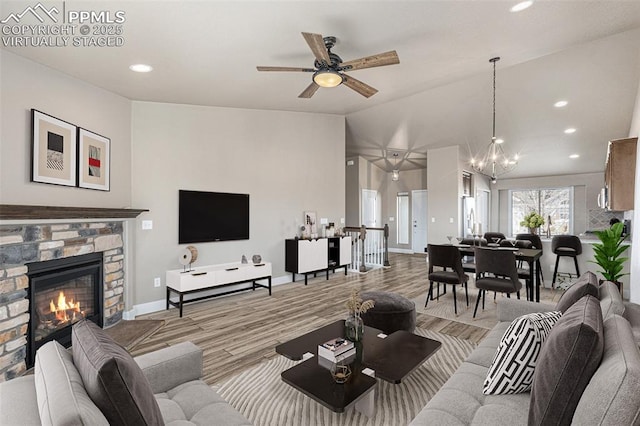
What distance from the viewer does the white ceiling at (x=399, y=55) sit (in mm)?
2490

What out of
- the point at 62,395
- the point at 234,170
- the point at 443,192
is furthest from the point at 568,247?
the point at 62,395

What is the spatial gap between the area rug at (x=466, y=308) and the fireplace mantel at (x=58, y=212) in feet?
12.9

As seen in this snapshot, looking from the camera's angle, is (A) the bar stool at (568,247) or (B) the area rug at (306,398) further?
(A) the bar stool at (568,247)

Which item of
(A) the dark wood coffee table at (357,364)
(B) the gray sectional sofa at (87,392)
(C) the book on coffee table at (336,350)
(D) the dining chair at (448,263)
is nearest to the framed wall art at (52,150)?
(B) the gray sectional sofa at (87,392)

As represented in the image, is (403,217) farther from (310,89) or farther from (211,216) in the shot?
(310,89)

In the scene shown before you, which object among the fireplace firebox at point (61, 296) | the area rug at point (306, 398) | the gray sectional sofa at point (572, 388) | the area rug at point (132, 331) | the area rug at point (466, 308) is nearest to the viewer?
the gray sectional sofa at point (572, 388)

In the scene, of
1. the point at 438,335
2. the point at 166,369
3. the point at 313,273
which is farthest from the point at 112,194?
the point at 438,335

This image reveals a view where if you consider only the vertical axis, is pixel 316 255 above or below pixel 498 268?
below

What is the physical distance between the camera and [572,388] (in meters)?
1.09

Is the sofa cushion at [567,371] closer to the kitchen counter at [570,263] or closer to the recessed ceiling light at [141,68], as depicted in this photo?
the recessed ceiling light at [141,68]

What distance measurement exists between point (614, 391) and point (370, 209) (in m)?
8.54

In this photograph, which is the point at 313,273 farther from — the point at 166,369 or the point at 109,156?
the point at 166,369

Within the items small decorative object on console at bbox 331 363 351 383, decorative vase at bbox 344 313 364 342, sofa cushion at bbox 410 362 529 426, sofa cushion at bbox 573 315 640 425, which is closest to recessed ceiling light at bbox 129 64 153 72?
decorative vase at bbox 344 313 364 342

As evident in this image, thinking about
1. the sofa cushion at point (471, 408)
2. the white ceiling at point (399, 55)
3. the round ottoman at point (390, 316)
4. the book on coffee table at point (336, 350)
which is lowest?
the round ottoman at point (390, 316)
